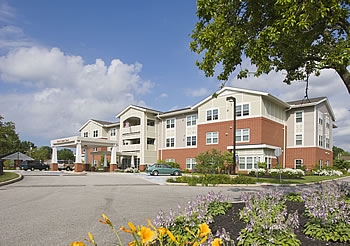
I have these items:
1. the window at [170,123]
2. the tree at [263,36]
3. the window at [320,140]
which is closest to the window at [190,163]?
the window at [170,123]

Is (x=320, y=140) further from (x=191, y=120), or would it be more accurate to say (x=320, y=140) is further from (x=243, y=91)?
(x=191, y=120)

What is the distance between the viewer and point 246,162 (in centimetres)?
3538

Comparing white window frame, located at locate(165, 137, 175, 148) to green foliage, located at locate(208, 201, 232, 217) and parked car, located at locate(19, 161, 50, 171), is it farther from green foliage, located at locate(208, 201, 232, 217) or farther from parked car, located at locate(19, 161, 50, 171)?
green foliage, located at locate(208, 201, 232, 217)

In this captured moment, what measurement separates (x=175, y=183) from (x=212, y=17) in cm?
1563

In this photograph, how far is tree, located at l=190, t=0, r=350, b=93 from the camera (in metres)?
7.06

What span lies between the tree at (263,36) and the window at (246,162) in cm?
2664

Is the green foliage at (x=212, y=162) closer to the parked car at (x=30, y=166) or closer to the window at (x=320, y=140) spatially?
the window at (x=320, y=140)

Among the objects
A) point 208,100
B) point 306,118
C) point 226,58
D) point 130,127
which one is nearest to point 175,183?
point 226,58

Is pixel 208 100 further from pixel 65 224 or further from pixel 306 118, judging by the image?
pixel 65 224

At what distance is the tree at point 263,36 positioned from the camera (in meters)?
7.06

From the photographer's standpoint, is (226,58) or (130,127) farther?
(130,127)

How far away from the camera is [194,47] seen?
915 centimetres

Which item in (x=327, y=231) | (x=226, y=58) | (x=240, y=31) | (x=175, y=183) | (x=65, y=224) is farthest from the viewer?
(x=175, y=183)

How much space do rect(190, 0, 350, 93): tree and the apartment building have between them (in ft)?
71.0
